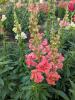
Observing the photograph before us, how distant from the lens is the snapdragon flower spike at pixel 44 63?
3.64 metres

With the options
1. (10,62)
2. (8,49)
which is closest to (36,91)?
(10,62)

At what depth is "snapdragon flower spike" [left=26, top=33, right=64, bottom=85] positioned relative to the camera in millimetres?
3639

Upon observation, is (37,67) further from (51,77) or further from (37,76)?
(51,77)

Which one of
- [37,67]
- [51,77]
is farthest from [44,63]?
[51,77]

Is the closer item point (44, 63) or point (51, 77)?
point (44, 63)

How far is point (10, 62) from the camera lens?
4441mm

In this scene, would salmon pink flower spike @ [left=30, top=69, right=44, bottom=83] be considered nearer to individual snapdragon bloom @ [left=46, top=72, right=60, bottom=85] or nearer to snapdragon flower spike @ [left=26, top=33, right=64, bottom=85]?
snapdragon flower spike @ [left=26, top=33, right=64, bottom=85]

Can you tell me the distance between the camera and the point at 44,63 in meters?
3.63

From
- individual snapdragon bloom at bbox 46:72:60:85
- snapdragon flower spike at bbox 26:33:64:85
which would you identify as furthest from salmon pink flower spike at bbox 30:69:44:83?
individual snapdragon bloom at bbox 46:72:60:85

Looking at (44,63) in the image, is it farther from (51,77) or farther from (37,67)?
(51,77)

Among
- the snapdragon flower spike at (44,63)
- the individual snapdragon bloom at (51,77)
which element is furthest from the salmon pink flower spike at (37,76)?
the individual snapdragon bloom at (51,77)

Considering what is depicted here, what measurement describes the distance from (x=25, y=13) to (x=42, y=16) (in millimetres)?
633

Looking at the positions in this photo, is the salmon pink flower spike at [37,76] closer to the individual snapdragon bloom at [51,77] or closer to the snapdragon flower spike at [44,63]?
the snapdragon flower spike at [44,63]

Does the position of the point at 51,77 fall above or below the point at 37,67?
below
